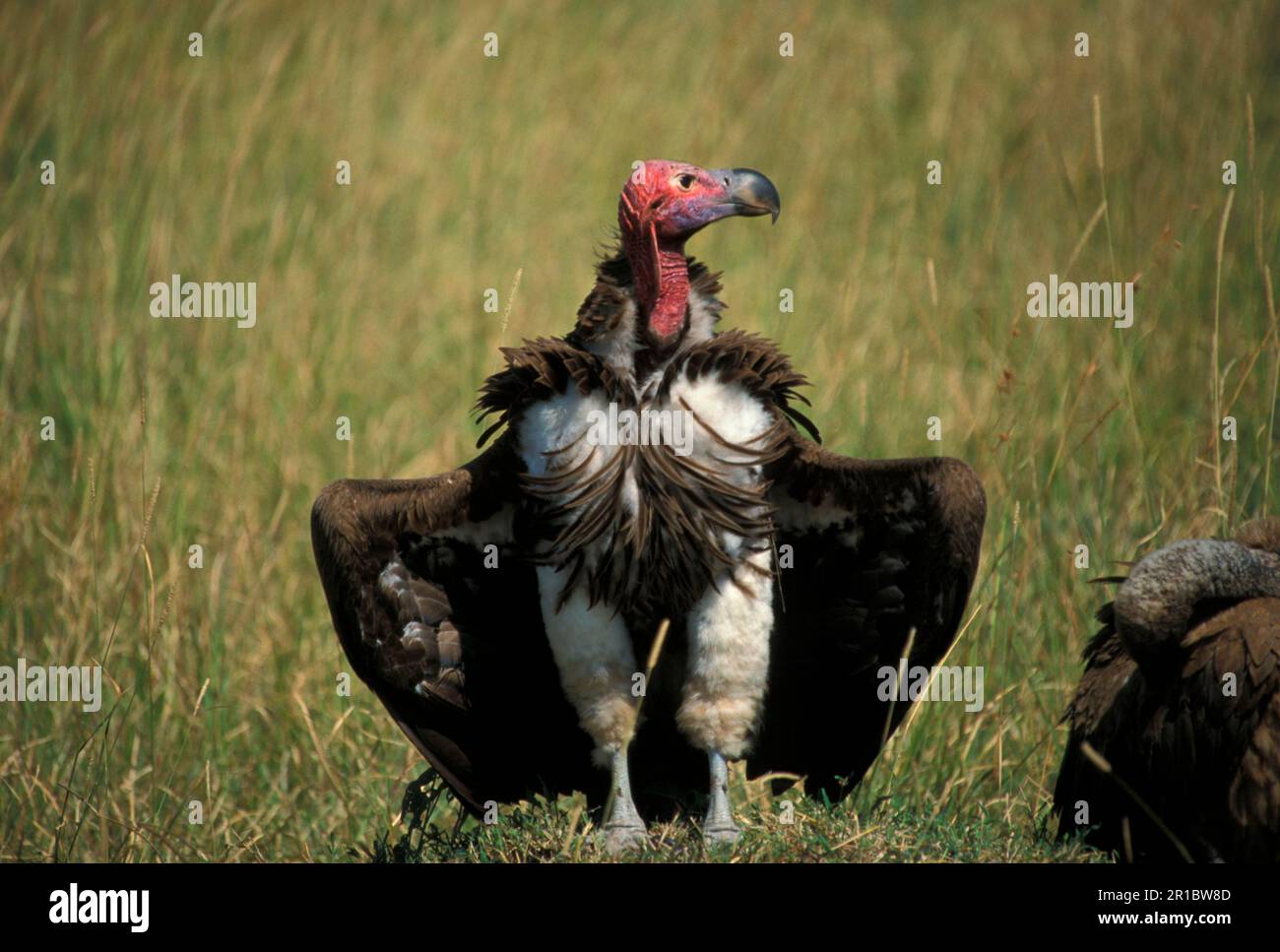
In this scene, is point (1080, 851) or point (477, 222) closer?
point (1080, 851)

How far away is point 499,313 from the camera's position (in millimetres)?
9023

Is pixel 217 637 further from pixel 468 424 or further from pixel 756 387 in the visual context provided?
pixel 756 387

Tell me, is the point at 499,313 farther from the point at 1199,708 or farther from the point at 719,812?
the point at 1199,708

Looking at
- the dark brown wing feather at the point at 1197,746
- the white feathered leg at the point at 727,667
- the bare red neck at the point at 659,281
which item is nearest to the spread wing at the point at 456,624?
the white feathered leg at the point at 727,667

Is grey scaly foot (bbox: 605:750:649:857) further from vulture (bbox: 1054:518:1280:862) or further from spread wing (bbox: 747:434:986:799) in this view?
vulture (bbox: 1054:518:1280:862)

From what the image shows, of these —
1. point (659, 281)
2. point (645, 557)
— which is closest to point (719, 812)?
point (645, 557)

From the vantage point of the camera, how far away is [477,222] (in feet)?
31.4

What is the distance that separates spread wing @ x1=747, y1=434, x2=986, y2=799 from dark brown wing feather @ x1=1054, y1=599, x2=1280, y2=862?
0.59 meters

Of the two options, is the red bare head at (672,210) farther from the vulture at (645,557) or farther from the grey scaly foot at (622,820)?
the grey scaly foot at (622,820)

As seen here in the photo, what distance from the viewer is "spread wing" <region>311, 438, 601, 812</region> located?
5.15 meters

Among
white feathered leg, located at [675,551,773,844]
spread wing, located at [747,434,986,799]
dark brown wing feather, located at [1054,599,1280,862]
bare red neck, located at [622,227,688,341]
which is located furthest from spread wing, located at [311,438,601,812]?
dark brown wing feather, located at [1054,599,1280,862]

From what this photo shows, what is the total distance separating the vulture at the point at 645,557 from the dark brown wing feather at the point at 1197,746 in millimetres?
597
